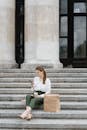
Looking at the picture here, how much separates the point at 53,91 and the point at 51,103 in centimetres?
191

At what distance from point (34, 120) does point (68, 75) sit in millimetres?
4139

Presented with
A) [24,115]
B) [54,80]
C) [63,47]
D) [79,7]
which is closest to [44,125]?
[24,115]

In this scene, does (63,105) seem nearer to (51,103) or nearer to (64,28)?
(51,103)

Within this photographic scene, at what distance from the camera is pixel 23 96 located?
14.1 m

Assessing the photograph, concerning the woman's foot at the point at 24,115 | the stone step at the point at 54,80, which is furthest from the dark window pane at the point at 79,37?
the woman's foot at the point at 24,115

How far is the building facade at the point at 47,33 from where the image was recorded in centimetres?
1744

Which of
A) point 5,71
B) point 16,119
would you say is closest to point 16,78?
point 5,71

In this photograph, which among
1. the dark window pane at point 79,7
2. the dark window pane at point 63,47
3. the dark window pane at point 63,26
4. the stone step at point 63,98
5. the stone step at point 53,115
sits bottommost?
the stone step at point 53,115

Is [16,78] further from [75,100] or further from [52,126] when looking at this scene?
[52,126]

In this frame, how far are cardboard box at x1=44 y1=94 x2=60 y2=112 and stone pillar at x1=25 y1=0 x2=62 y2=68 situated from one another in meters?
4.90

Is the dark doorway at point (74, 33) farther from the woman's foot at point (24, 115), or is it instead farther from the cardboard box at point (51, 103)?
the woman's foot at point (24, 115)

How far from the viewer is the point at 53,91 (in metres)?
14.5

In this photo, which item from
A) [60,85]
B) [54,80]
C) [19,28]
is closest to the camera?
[60,85]

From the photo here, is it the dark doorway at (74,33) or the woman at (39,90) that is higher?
the dark doorway at (74,33)
